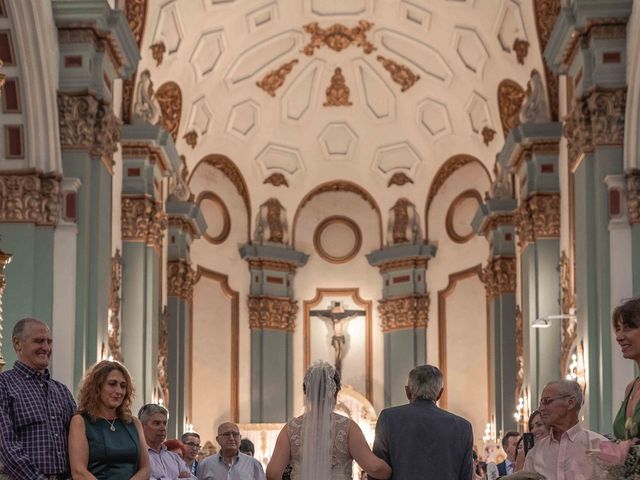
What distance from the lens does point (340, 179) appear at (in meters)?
33.5

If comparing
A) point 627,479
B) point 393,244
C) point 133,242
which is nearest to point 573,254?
point 133,242

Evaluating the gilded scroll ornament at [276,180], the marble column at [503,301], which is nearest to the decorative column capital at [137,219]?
the marble column at [503,301]

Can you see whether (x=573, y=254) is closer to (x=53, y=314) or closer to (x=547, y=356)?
(x=547, y=356)

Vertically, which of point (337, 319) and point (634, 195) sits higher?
point (634, 195)

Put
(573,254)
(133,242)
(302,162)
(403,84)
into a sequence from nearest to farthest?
(573,254)
(133,242)
(403,84)
(302,162)

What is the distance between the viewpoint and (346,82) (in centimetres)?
3144

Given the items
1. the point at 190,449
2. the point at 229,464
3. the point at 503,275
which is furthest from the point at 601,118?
the point at 503,275

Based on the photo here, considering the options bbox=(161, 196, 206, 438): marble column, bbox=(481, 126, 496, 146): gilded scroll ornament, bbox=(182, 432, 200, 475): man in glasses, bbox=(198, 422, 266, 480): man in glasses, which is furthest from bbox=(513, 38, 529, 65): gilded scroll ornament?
bbox=(198, 422, 266, 480): man in glasses

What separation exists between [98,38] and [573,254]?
25.3ft

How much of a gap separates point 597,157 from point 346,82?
14.2 meters

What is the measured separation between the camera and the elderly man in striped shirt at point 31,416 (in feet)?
25.2

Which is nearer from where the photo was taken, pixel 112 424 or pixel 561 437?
pixel 561 437

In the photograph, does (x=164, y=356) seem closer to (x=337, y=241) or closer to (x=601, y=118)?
(x=337, y=241)

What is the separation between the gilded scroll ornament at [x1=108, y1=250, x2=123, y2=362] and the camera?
64.2 ft
